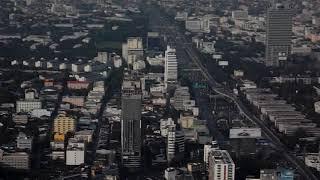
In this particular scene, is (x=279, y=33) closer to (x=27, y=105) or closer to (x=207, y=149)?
(x=27, y=105)

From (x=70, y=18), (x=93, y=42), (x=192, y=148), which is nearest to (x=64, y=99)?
(x=192, y=148)

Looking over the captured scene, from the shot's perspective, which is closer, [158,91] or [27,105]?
[27,105]

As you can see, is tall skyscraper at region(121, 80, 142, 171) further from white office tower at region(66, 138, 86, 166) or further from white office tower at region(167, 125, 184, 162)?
white office tower at region(66, 138, 86, 166)

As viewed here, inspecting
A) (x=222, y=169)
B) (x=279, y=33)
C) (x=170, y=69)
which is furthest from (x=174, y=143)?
(x=279, y=33)

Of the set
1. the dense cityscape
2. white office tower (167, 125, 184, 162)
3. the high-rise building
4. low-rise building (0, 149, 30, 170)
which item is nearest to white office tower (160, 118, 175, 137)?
the dense cityscape

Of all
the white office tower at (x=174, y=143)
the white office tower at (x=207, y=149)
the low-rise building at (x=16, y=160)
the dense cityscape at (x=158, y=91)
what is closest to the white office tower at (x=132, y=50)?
the dense cityscape at (x=158, y=91)

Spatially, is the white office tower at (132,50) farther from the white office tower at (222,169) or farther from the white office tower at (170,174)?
the white office tower at (222,169)
